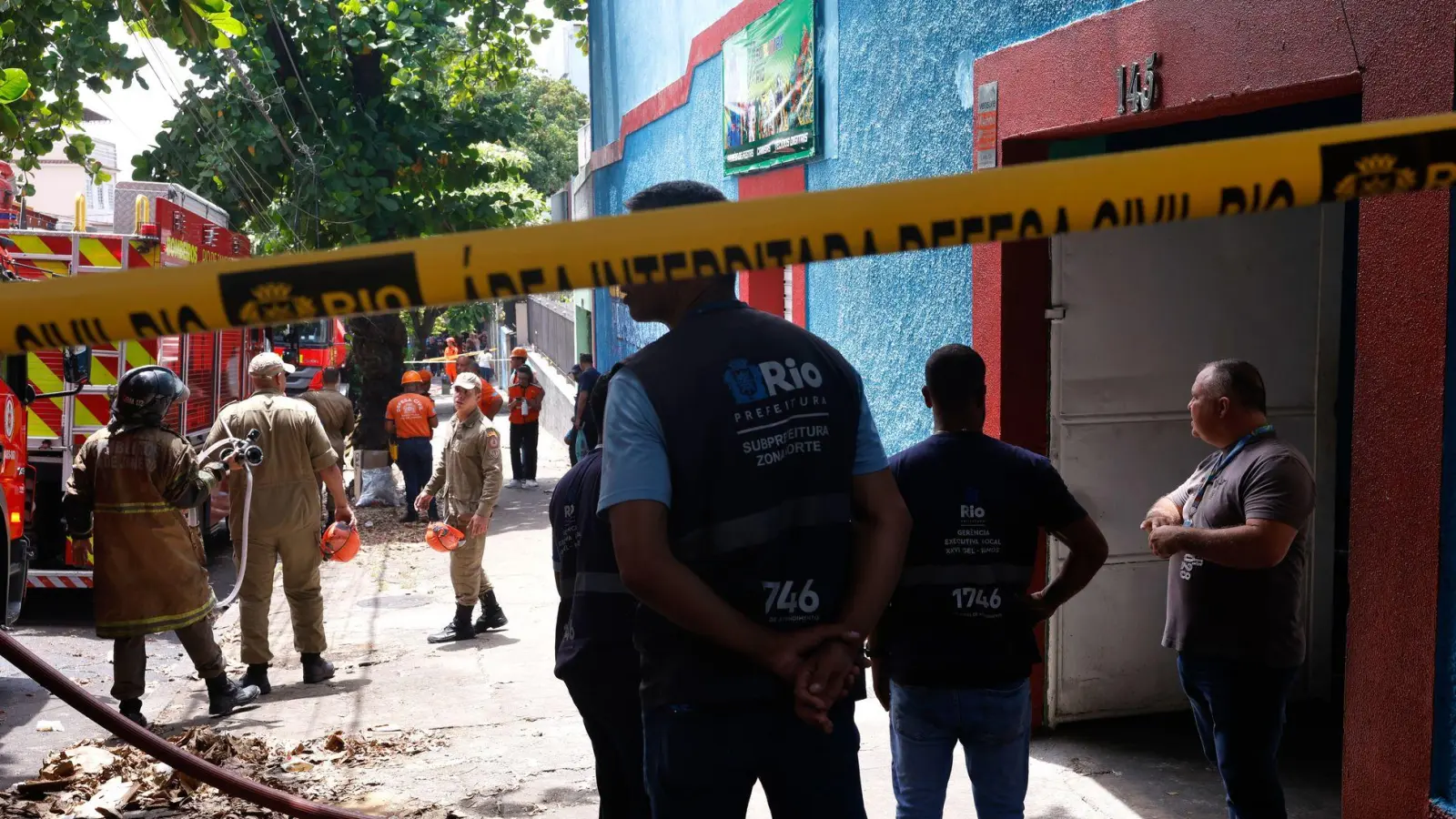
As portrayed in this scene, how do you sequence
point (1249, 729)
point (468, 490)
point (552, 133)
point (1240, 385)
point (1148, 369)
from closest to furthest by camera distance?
point (1249, 729) → point (1240, 385) → point (1148, 369) → point (468, 490) → point (552, 133)

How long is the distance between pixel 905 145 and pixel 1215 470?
3297 mm

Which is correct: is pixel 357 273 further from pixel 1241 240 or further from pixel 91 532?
pixel 91 532

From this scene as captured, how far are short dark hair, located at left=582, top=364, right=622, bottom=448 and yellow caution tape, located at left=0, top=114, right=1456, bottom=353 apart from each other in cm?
144

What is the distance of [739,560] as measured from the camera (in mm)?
2596

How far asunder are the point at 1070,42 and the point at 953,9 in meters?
1.21

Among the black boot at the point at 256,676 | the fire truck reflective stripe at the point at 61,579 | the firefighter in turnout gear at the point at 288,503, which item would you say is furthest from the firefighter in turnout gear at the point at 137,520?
the fire truck reflective stripe at the point at 61,579

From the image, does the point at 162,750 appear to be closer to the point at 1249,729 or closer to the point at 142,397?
the point at 142,397

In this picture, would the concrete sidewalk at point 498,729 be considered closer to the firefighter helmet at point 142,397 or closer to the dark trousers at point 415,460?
the firefighter helmet at point 142,397

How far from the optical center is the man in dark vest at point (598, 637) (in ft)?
12.2

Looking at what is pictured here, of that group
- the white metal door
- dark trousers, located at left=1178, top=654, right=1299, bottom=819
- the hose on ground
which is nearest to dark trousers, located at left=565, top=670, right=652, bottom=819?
the hose on ground

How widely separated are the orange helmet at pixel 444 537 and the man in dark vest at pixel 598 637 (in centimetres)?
480

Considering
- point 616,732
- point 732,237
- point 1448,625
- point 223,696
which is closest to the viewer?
point 732,237

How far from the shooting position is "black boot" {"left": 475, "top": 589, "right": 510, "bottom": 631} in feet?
30.7

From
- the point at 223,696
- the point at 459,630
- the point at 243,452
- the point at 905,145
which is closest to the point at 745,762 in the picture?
the point at 905,145
